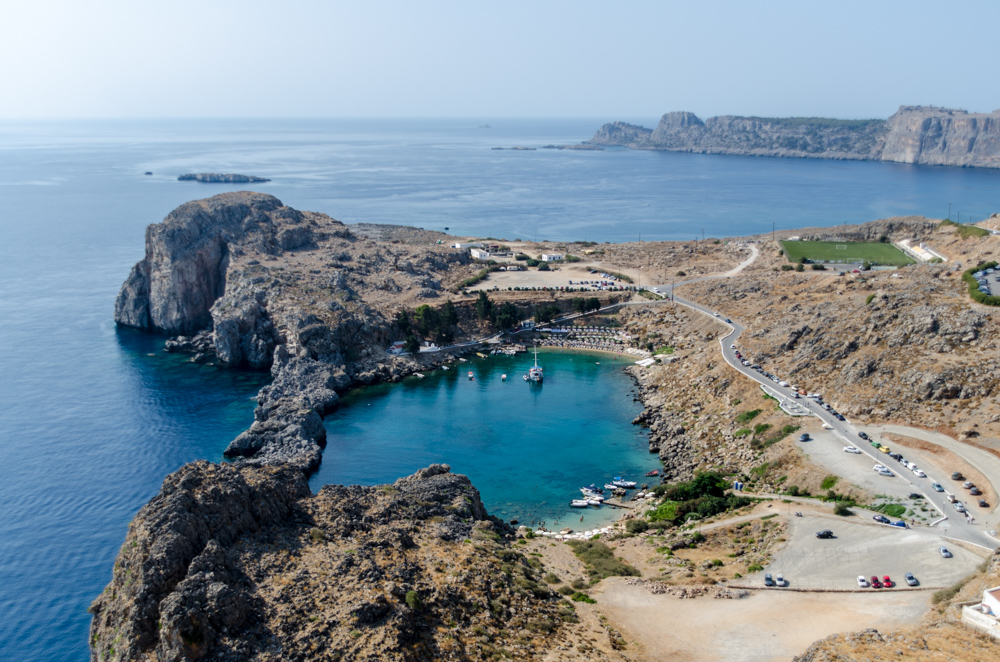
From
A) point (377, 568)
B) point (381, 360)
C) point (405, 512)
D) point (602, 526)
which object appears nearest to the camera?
point (377, 568)

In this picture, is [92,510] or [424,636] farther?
[92,510]

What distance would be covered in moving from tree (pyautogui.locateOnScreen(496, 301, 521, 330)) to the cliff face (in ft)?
192

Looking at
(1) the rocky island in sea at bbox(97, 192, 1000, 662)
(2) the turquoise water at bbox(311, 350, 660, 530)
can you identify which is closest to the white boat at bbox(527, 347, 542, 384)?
(2) the turquoise water at bbox(311, 350, 660, 530)

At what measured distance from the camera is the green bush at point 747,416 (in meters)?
62.6

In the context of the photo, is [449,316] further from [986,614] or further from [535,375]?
[986,614]

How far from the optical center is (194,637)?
1065 inches

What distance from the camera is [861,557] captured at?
4050 cm

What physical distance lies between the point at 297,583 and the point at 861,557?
30.5m

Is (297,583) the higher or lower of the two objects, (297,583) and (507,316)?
the higher

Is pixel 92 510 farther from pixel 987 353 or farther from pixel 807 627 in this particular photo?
pixel 987 353

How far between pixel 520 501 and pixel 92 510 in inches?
1284

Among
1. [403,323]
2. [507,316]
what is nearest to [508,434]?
[403,323]

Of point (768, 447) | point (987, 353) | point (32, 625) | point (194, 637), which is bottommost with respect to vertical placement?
point (32, 625)

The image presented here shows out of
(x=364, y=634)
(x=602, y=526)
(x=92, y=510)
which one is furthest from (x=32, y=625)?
(x=602, y=526)
